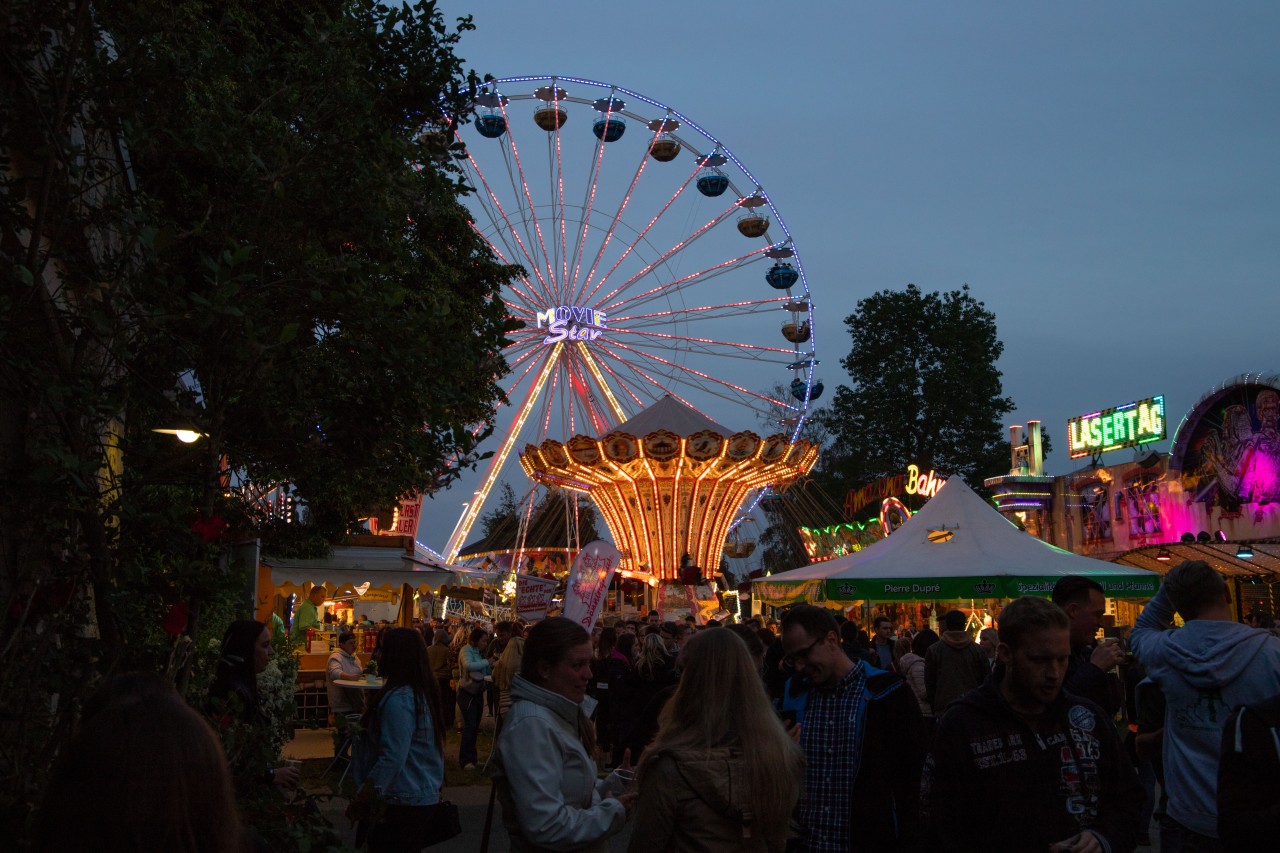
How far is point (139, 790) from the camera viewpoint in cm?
159

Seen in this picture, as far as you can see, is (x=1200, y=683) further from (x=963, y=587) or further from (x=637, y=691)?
→ (x=963, y=587)

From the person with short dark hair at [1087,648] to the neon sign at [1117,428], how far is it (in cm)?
3184

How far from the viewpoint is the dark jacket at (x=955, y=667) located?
366 inches

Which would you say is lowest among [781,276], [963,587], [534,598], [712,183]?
[534,598]

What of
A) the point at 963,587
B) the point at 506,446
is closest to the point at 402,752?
the point at 963,587

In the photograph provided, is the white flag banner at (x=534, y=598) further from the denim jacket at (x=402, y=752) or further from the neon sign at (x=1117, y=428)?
the neon sign at (x=1117, y=428)

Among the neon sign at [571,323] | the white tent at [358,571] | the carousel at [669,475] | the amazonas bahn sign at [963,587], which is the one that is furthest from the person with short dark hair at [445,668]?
the neon sign at [571,323]

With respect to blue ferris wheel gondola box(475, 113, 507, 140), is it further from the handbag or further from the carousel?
the handbag

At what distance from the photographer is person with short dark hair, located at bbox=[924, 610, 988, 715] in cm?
930

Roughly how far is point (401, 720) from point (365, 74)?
399 cm

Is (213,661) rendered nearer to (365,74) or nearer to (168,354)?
(168,354)

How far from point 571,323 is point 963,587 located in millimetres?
16629

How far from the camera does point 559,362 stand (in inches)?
1235

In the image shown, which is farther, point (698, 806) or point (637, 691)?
point (637, 691)
